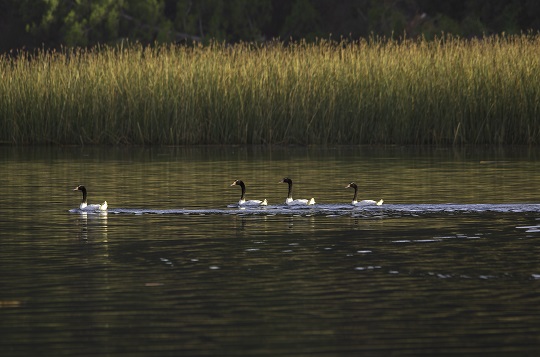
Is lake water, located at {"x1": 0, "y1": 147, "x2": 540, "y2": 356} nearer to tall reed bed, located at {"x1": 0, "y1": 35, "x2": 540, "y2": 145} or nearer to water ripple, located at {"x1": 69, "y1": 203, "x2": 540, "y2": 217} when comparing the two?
water ripple, located at {"x1": 69, "y1": 203, "x2": 540, "y2": 217}

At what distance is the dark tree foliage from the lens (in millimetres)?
54469

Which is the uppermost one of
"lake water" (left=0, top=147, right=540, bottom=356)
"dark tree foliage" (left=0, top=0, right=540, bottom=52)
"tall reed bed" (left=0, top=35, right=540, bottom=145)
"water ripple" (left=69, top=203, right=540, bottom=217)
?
"dark tree foliage" (left=0, top=0, right=540, bottom=52)

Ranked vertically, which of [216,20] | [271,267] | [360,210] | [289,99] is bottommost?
[271,267]

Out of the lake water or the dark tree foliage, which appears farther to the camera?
the dark tree foliage

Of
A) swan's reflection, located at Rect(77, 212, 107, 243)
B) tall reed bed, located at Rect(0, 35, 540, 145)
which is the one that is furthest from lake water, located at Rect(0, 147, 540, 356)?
tall reed bed, located at Rect(0, 35, 540, 145)

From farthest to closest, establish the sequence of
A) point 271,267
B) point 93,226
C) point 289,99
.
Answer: point 289,99
point 93,226
point 271,267

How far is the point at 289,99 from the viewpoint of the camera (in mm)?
31719

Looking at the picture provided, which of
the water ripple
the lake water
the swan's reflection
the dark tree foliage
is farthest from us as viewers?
the dark tree foliage

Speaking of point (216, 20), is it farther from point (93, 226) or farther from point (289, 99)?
point (93, 226)

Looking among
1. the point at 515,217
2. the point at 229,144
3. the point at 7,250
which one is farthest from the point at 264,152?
the point at 7,250

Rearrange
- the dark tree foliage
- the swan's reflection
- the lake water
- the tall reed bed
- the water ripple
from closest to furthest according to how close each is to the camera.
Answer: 1. the lake water
2. the swan's reflection
3. the water ripple
4. the tall reed bed
5. the dark tree foliage

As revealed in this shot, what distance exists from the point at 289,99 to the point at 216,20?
26406 mm

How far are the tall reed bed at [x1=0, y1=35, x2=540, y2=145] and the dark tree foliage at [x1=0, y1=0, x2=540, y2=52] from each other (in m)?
18.4

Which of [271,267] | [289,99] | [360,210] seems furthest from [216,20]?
[271,267]
